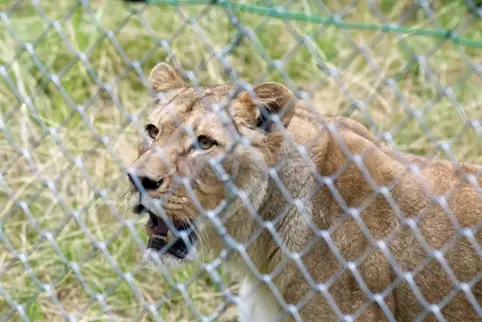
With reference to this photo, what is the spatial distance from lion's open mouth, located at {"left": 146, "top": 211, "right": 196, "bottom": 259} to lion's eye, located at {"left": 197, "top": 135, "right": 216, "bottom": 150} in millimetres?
297

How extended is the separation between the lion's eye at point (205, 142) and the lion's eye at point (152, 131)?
0.22 metres

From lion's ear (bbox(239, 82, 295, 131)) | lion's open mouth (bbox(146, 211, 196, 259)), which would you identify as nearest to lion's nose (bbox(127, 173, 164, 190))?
lion's open mouth (bbox(146, 211, 196, 259))

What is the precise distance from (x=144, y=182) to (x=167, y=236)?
328 mm

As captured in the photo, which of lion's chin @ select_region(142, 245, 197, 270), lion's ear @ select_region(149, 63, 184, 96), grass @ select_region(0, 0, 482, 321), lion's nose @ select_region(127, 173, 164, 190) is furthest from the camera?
grass @ select_region(0, 0, 482, 321)

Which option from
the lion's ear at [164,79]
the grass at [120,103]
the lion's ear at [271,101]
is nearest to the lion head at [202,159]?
the lion's ear at [271,101]

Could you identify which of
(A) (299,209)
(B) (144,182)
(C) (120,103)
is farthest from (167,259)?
(C) (120,103)

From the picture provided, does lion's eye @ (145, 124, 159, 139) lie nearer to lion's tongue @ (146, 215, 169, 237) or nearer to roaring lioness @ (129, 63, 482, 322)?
roaring lioness @ (129, 63, 482, 322)

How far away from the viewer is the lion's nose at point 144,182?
3633mm

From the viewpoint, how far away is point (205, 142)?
3.83 meters

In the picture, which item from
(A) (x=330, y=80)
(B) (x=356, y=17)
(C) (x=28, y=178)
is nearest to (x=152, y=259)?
(C) (x=28, y=178)

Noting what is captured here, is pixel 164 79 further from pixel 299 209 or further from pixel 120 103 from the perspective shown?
pixel 120 103

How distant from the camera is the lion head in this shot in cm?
368

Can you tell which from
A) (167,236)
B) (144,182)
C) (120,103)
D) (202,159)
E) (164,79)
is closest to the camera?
(144,182)

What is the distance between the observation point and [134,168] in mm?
3664
